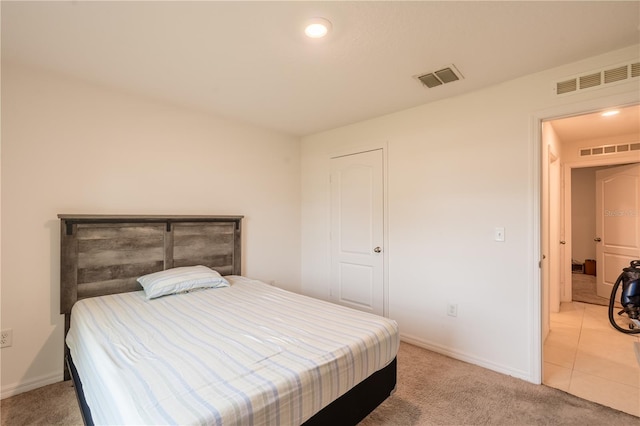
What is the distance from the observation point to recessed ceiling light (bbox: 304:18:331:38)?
171cm

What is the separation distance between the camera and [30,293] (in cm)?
225

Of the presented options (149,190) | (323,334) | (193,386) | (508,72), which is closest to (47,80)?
(149,190)

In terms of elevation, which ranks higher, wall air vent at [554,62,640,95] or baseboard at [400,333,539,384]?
wall air vent at [554,62,640,95]

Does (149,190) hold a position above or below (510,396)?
above

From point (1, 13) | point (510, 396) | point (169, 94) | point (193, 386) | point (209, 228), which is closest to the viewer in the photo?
point (193, 386)

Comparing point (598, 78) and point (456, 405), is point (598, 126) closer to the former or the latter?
point (598, 78)

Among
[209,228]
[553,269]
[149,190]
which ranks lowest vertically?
[553,269]

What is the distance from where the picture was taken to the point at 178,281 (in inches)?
99.0

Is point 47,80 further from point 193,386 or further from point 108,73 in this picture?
point 193,386

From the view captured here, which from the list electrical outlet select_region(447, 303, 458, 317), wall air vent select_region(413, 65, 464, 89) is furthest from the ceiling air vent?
electrical outlet select_region(447, 303, 458, 317)

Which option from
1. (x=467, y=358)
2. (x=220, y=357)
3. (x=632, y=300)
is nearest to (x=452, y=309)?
(x=467, y=358)

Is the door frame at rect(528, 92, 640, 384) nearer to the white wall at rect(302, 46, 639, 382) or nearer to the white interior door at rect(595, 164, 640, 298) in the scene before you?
the white wall at rect(302, 46, 639, 382)

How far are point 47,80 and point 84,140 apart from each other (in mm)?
488

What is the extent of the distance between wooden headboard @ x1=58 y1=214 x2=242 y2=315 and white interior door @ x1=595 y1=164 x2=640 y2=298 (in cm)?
545
